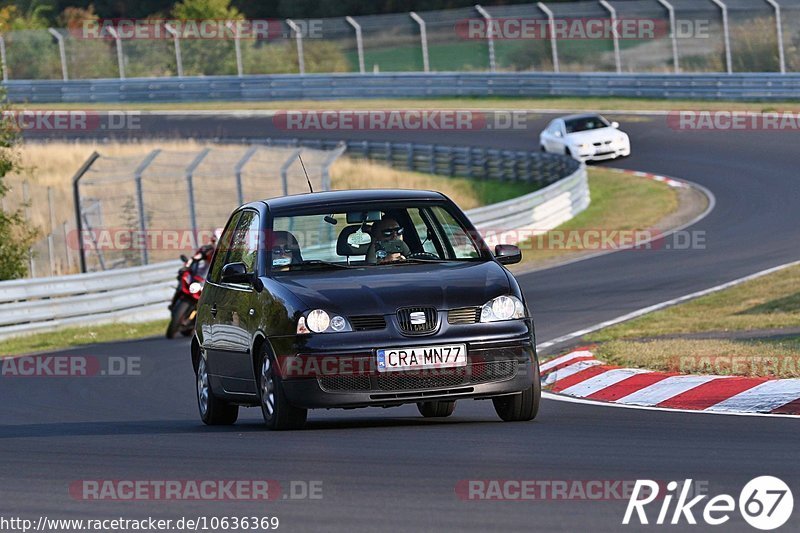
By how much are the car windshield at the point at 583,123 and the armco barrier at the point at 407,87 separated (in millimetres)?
7522

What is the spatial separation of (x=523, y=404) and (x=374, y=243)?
56.8 inches

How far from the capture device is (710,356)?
40.1 ft

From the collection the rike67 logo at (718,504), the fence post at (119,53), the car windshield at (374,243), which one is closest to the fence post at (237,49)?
the fence post at (119,53)

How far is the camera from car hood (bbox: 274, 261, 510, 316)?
877 centimetres

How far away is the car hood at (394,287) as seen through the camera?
8766 millimetres

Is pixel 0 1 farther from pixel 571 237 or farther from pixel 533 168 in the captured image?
pixel 571 237

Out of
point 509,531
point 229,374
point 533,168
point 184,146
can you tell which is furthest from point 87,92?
point 509,531

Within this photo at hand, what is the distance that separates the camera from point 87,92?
56281mm

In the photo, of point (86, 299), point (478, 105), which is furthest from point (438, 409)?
point (478, 105)

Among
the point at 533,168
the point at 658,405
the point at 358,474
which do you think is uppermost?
the point at 358,474

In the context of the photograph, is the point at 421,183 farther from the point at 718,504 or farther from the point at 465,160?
the point at 718,504

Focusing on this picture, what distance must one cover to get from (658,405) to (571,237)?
1755 cm

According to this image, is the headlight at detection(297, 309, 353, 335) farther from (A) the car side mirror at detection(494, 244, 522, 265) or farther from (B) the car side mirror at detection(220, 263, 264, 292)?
(A) the car side mirror at detection(494, 244, 522, 265)

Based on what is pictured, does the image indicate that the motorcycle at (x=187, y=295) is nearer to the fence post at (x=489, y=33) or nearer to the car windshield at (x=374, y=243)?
the car windshield at (x=374, y=243)
